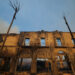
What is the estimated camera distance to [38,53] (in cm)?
1079

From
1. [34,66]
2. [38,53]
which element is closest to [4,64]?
[34,66]

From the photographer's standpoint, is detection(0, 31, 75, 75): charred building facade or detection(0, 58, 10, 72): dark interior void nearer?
detection(0, 31, 75, 75): charred building facade

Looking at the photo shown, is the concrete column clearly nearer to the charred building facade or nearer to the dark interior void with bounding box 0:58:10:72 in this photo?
the charred building facade

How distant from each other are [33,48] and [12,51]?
12.3ft

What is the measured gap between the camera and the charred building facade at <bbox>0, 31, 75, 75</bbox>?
9510 mm

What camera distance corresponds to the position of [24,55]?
1056 cm

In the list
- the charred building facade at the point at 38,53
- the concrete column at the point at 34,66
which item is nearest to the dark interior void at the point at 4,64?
the charred building facade at the point at 38,53

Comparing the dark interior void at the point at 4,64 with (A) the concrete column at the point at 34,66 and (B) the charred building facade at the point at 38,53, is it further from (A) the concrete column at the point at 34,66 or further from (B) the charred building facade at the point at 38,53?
(A) the concrete column at the point at 34,66

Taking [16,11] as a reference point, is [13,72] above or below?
below

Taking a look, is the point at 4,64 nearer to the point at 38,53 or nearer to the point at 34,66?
the point at 34,66

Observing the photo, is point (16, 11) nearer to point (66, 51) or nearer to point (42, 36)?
point (42, 36)

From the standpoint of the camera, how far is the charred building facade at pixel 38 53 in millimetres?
9510

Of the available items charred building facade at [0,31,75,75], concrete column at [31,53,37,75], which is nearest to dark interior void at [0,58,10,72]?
charred building facade at [0,31,75,75]

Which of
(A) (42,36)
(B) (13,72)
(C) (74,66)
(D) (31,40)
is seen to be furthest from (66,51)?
(B) (13,72)
